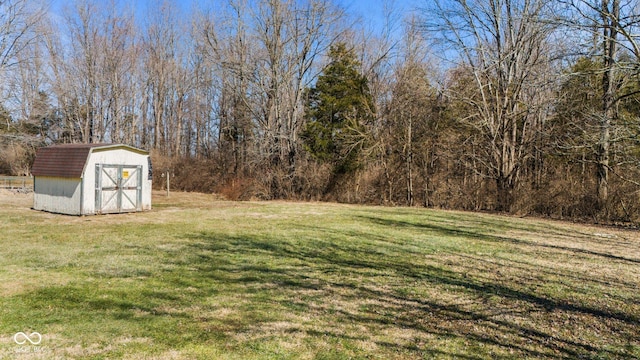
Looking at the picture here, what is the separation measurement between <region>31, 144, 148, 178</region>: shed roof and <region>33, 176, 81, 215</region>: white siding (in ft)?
0.81

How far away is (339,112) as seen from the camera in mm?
21906

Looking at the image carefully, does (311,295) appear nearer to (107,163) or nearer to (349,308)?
(349,308)

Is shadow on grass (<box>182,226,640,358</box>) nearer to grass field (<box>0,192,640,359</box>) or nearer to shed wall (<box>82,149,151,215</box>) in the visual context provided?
grass field (<box>0,192,640,359</box>)

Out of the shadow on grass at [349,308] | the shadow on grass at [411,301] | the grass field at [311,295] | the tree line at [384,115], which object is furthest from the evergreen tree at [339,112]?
the shadow on grass at [349,308]

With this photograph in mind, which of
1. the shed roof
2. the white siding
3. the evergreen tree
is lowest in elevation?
the white siding

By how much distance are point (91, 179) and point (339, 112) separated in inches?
518

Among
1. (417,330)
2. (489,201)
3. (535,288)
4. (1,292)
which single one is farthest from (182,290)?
(489,201)

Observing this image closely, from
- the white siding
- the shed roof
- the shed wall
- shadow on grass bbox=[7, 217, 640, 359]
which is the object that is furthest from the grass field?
the shed roof

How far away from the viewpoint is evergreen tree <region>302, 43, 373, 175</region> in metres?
21.2

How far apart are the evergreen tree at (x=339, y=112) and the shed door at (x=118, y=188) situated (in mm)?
9761

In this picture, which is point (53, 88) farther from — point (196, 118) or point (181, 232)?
point (181, 232)

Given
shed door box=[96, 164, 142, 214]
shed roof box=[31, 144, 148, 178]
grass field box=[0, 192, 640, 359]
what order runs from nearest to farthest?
grass field box=[0, 192, 640, 359]
shed roof box=[31, 144, 148, 178]
shed door box=[96, 164, 142, 214]

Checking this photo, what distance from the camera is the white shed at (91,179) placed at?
1264cm

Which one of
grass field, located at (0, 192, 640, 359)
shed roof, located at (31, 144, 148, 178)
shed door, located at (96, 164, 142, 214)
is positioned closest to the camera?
grass field, located at (0, 192, 640, 359)
